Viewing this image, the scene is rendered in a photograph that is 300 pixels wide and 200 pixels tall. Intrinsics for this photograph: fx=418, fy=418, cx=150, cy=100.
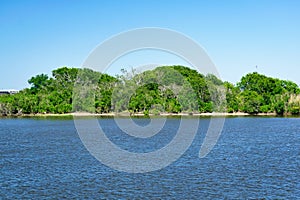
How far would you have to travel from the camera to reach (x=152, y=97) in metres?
76.1

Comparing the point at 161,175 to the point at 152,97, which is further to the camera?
the point at 152,97

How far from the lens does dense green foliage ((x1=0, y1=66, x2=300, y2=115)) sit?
76.7 metres

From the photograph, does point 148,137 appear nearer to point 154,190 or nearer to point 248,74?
point 154,190

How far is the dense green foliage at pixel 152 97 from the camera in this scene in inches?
3019

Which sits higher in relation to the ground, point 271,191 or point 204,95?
point 204,95

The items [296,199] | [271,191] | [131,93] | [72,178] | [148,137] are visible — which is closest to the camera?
[296,199]

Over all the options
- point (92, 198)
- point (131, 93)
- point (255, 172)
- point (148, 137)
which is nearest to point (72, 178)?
point (92, 198)

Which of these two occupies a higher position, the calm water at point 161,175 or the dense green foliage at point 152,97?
the dense green foliage at point 152,97

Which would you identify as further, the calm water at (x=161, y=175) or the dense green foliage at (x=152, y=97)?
the dense green foliage at (x=152, y=97)

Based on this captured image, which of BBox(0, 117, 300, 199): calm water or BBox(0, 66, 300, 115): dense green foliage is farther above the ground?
BBox(0, 66, 300, 115): dense green foliage

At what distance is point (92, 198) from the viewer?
50.7 ft

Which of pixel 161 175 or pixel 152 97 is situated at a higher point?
pixel 152 97

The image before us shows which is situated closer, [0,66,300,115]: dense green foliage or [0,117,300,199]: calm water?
[0,117,300,199]: calm water

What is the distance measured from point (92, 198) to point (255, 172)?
8.13 meters
